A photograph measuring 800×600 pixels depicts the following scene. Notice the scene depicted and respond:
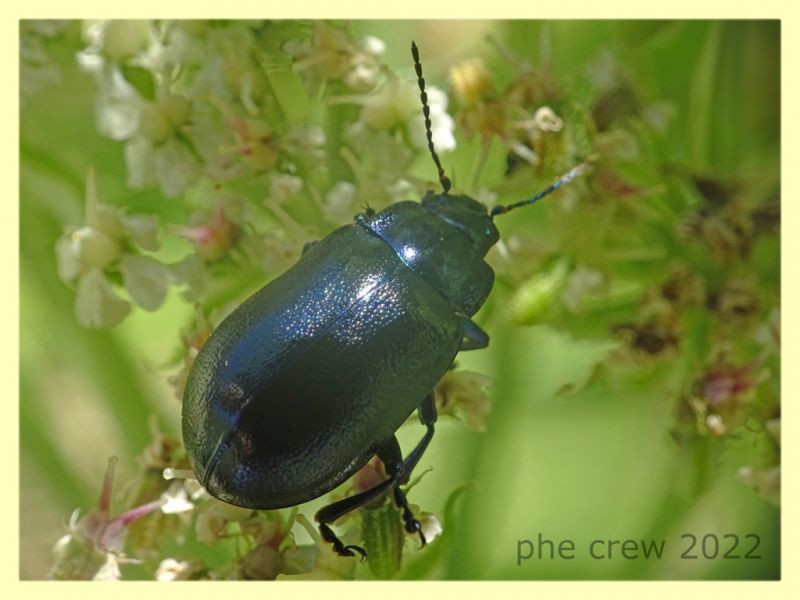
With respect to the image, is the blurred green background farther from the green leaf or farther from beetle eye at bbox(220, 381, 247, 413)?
beetle eye at bbox(220, 381, 247, 413)

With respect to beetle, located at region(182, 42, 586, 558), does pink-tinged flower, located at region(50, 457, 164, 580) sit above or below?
below

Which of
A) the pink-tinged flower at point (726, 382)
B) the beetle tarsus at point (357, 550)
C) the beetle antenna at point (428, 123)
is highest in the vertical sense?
the beetle antenna at point (428, 123)

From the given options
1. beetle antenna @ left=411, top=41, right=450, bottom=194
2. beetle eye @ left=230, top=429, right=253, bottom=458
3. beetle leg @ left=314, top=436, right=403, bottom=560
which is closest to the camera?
beetle eye @ left=230, top=429, right=253, bottom=458

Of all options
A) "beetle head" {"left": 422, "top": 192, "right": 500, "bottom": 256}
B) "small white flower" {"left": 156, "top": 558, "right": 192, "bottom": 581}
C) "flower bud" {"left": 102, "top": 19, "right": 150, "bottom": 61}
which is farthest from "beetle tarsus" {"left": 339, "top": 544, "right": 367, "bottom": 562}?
"flower bud" {"left": 102, "top": 19, "right": 150, "bottom": 61}

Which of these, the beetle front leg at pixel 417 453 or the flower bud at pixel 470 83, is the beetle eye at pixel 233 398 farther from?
the flower bud at pixel 470 83

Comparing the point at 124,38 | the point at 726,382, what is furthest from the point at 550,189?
the point at 124,38

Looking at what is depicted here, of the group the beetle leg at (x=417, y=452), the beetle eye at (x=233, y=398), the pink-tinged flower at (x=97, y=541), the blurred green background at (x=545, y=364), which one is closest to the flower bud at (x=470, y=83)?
the blurred green background at (x=545, y=364)

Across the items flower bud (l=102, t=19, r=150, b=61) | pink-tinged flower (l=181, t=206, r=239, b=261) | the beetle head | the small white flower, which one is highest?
flower bud (l=102, t=19, r=150, b=61)

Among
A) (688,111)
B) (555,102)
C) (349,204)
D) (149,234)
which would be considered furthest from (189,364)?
(688,111)
